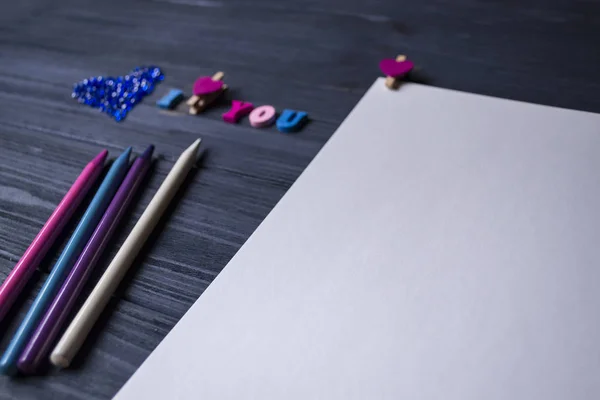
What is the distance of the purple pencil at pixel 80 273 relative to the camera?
421 mm

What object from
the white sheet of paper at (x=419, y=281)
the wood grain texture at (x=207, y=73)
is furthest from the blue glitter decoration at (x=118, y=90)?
the white sheet of paper at (x=419, y=281)

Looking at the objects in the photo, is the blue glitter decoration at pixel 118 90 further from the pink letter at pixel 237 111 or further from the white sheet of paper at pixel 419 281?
the white sheet of paper at pixel 419 281

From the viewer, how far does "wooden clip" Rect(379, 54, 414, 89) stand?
0.63 meters

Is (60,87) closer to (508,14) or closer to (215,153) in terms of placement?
(215,153)

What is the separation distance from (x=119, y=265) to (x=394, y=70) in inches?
13.7

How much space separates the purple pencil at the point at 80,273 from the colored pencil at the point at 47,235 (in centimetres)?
4

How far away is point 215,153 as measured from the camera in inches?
23.4

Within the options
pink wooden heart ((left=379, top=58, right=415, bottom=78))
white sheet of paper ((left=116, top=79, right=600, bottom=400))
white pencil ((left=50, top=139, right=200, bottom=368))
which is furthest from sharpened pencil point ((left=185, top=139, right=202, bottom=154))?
pink wooden heart ((left=379, top=58, right=415, bottom=78))

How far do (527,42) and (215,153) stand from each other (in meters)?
0.37

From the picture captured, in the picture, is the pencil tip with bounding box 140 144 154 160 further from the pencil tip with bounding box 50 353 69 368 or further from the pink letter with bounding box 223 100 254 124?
the pencil tip with bounding box 50 353 69 368

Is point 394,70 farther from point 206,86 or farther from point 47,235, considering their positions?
point 47,235

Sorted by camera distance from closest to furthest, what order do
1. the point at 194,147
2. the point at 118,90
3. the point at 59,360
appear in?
the point at 59,360 < the point at 194,147 < the point at 118,90

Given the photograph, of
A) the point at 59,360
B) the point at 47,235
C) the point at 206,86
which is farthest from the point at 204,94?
the point at 59,360

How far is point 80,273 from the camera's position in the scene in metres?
0.47
